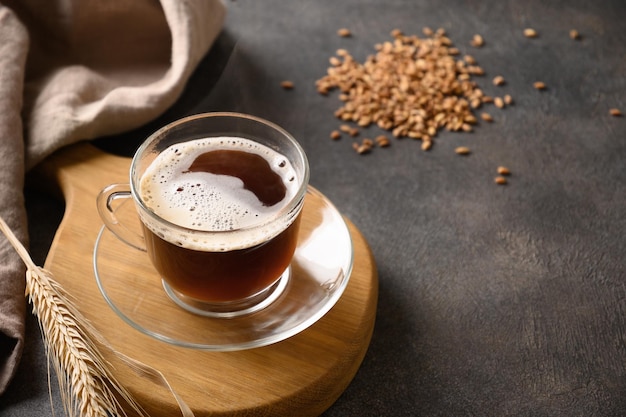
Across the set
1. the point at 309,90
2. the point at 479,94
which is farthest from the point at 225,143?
the point at 479,94

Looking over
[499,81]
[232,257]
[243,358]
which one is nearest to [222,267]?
[232,257]

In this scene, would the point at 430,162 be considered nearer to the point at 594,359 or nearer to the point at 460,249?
the point at 460,249

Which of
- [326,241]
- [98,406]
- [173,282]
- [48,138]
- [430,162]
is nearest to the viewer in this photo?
[98,406]

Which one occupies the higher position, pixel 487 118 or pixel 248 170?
pixel 248 170

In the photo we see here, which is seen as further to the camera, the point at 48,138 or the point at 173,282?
the point at 48,138

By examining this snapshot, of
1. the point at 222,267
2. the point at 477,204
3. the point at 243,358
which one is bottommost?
the point at 477,204

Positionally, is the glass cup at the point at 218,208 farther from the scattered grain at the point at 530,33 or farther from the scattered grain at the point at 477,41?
the scattered grain at the point at 530,33

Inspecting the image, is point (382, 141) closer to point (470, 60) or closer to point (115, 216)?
point (470, 60)
